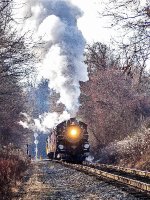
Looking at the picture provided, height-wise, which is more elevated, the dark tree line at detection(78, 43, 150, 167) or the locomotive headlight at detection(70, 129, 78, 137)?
the dark tree line at detection(78, 43, 150, 167)

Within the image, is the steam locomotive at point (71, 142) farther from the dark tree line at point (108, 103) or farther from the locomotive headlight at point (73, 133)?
the dark tree line at point (108, 103)

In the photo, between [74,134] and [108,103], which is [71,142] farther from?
[108,103]

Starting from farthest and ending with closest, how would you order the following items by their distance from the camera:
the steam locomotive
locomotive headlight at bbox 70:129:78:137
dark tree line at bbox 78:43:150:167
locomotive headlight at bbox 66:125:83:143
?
dark tree line at bbox 78:43:150:167 < locomotive headlight at bbox 70:129:78:137 < locomotive headlight at bbox 66:125:83:143 < the steam locomotive

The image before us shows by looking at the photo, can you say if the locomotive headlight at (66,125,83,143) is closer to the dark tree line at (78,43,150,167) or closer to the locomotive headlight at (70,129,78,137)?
the locomotive headlight at (70,129,78,137)

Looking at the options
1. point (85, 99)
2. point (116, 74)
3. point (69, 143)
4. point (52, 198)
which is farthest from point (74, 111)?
point (52, 198)

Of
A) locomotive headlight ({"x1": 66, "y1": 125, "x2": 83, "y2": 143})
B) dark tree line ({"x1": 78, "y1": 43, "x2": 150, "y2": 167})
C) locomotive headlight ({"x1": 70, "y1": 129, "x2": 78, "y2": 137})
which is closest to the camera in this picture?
locomotive headlight ({"x1": 66, "y1": 125, "x2": 83, "y2": 143})

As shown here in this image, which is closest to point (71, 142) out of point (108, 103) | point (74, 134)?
point (74, 134)

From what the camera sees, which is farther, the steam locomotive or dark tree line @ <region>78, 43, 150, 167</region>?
dark tree line @ <region>78, 43, 150, 167</region>

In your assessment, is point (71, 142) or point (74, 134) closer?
point (71, 142)

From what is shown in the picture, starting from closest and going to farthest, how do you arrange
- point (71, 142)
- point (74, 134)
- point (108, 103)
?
1. point (71, 142)
2. point (74, 134)
3. point (108, 103)

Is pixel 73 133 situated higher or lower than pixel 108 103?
lower

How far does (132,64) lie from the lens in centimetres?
1419

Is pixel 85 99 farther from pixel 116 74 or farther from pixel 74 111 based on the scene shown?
pixel 116 74

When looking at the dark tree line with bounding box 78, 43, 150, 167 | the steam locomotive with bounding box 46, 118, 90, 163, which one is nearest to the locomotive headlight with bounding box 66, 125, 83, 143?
the steam locomotive with bounding box 46, 118, 90, 163
